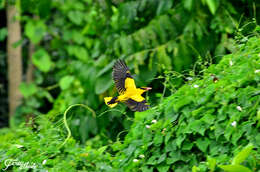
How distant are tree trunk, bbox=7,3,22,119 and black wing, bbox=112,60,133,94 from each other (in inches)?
191

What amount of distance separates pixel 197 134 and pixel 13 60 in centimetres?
529

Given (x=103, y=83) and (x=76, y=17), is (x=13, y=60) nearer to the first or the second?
(x=76, y=17)

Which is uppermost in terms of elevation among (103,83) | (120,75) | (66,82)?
(120,75)

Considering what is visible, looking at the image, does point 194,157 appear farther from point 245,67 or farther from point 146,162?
point 245,67

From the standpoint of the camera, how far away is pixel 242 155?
1.43 metres

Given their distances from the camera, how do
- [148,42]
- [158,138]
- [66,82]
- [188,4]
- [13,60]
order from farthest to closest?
[13,60], [66,82], [148,42], [188,4], [158,138]

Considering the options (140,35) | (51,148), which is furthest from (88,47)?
(51,148)

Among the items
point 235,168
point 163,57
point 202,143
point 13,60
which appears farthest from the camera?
point 13,60

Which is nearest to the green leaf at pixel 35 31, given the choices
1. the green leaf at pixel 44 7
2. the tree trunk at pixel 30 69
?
the tree trunk at pixel 30 69

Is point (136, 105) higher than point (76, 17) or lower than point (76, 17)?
lower

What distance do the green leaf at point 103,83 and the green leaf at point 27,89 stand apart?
326cm

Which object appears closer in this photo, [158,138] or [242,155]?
[242,155]

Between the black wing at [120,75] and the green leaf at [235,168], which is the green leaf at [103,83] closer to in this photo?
the black wing at [120,75]

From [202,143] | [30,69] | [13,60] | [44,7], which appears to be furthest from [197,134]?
[30,69]
